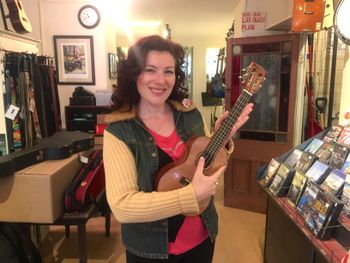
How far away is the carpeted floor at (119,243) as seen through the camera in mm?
2350

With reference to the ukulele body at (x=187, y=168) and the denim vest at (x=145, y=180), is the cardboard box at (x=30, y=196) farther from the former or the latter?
the ukulele body at (x=187, y=168)

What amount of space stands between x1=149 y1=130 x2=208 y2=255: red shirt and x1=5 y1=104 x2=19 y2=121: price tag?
1.24 m

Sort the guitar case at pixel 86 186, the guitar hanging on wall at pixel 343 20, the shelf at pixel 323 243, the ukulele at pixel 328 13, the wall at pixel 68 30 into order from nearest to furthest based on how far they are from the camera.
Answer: the shelf at pixel 323 243 → the guitar hanging on wall at pixel 343 20 → the guitar case at pixel 86 186 → the ukulele at pixel 328 13 → the wall at pixel 68 30

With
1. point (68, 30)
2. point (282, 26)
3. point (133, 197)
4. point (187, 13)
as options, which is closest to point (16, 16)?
point (68, 30)

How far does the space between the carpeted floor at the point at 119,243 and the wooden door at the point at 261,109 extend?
0.33 m

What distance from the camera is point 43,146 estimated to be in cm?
192

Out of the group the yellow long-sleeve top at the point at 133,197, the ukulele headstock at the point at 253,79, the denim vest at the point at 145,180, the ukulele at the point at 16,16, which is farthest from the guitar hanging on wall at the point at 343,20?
the ukulele at the point at 16,16

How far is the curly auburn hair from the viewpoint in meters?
1.03

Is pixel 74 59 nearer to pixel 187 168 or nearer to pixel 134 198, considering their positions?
pixel 187 168

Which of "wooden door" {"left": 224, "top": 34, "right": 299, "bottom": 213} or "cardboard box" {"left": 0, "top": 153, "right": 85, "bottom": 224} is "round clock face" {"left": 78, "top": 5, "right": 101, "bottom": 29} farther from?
"cardboard box" {"left": 0, "top": 153, "right": 85, "bottom": 224}

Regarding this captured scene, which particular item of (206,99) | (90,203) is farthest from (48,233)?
(206,99)

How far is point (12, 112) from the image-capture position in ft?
6.25

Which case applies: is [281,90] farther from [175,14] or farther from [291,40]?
[175,14]

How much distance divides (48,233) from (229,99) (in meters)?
2.12
